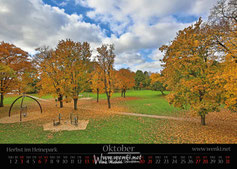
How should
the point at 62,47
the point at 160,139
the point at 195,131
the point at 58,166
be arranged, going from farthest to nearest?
the point at 62,47 < the point at 195,131 < the point at 160,139 < the point at 58,166

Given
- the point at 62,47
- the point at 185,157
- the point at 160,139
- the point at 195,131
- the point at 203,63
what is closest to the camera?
the point at 185,157

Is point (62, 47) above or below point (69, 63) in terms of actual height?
above

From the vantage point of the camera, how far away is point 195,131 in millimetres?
9664

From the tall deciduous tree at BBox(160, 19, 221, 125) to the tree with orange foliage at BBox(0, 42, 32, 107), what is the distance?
927 inches

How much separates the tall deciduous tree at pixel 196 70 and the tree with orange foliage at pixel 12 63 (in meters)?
23.6

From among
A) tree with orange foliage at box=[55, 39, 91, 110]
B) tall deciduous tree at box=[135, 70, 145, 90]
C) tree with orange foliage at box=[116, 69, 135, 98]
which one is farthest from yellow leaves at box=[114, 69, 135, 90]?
tall deciduous tree at box=[135, 70, 145, 90]

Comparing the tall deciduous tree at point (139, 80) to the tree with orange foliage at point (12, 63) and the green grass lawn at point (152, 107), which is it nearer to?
the green grass lawn at point (152, 107)

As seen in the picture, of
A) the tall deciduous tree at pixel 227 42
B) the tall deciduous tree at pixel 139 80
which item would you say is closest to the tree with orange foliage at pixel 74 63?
the tall deciduous tree at pixel 227 42

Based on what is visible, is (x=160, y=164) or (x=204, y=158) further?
(x=204, y=158)

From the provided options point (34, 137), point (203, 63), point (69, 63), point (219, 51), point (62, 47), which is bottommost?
point (34, 137)

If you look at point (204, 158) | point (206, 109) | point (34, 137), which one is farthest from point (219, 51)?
point (34, 137)

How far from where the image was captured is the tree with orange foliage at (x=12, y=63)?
18094 millimetres

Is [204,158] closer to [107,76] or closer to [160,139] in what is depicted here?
[160,139]

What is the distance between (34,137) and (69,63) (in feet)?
40.0
